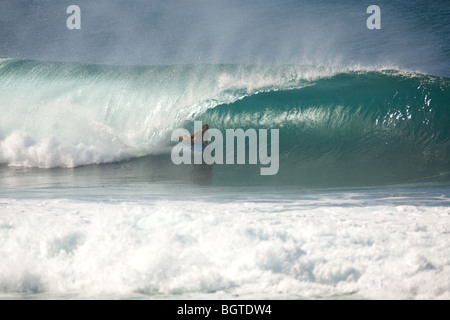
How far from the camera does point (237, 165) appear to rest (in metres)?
8.77

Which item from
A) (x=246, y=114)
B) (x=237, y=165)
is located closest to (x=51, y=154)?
(x=237, y=165)

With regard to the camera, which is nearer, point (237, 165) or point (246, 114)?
point (237, 165)

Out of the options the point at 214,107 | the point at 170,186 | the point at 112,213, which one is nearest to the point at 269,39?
the point at 214,107

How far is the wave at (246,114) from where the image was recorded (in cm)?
920

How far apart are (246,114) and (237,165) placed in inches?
95.7

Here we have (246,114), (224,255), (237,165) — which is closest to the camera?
(224,255)

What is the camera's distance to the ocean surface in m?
4.11

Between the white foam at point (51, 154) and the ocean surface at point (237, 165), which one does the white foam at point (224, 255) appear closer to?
the ocean surface at point (237, 165)

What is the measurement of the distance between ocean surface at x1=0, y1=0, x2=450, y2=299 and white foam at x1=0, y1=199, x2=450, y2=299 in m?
0.02

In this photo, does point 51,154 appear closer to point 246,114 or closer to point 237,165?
point 237,165

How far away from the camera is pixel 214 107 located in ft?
36.2

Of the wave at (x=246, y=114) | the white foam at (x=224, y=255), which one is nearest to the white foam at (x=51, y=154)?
the wave at (x=246, y=114)

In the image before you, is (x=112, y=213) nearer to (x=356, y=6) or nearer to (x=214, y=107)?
(x=214, y=107)

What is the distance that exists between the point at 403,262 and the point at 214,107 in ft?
24.5
